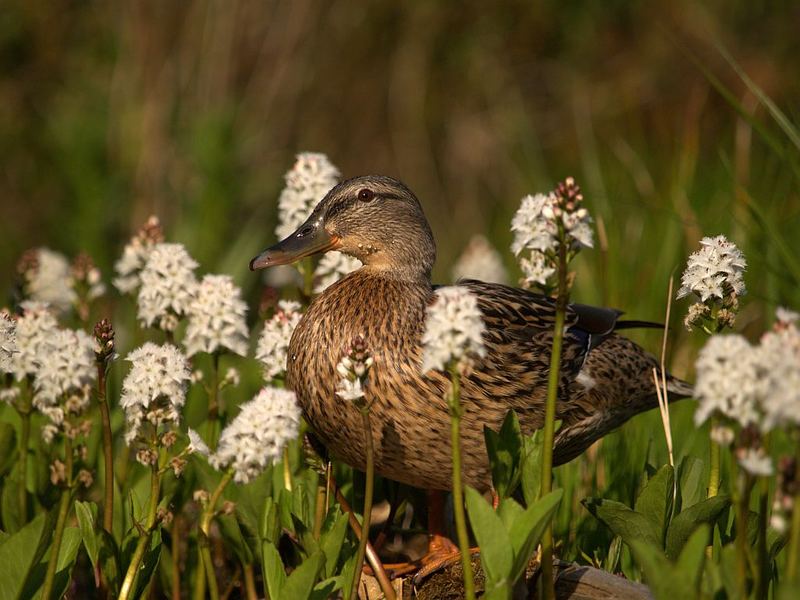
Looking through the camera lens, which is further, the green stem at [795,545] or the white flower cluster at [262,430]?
the white flower cluster at [262,430]

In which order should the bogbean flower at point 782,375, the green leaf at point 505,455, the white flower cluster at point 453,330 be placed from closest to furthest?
the bogbean flower at point 782,375 → the white flower cluster at point 453,330 → the green leaf at point 505,455

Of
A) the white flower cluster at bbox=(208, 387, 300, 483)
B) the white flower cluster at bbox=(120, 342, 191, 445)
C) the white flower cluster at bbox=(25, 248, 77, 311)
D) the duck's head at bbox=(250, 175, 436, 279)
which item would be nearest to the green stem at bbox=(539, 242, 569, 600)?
the white flower cluster at bbox=(208, 387, 300, 483)

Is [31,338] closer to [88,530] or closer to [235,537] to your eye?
[88,530]

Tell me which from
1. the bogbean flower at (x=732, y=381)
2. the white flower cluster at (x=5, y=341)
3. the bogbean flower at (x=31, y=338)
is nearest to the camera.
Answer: the bogbean flower at (x=732, y=381)

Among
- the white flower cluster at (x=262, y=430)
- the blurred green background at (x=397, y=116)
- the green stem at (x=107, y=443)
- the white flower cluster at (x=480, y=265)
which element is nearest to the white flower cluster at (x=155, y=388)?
the green stem at (x=107, y=443)

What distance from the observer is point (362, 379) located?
247 cm

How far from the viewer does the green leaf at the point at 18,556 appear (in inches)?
104

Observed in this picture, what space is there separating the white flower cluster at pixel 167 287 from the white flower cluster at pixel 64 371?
1.37ft

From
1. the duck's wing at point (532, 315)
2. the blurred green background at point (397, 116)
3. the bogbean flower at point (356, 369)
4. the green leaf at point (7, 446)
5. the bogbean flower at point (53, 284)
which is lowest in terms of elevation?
the green leaf at point (7, 446)

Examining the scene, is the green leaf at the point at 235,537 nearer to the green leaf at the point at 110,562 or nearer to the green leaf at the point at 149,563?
the green leaf at the point at 149,563

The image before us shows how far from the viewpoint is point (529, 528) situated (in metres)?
2.48

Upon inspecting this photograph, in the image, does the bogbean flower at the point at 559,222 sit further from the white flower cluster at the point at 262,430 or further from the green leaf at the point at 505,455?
the white flower cluster at the point at 262,430

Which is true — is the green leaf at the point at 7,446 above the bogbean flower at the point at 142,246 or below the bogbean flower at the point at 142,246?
below

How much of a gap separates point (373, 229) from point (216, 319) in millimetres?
698
